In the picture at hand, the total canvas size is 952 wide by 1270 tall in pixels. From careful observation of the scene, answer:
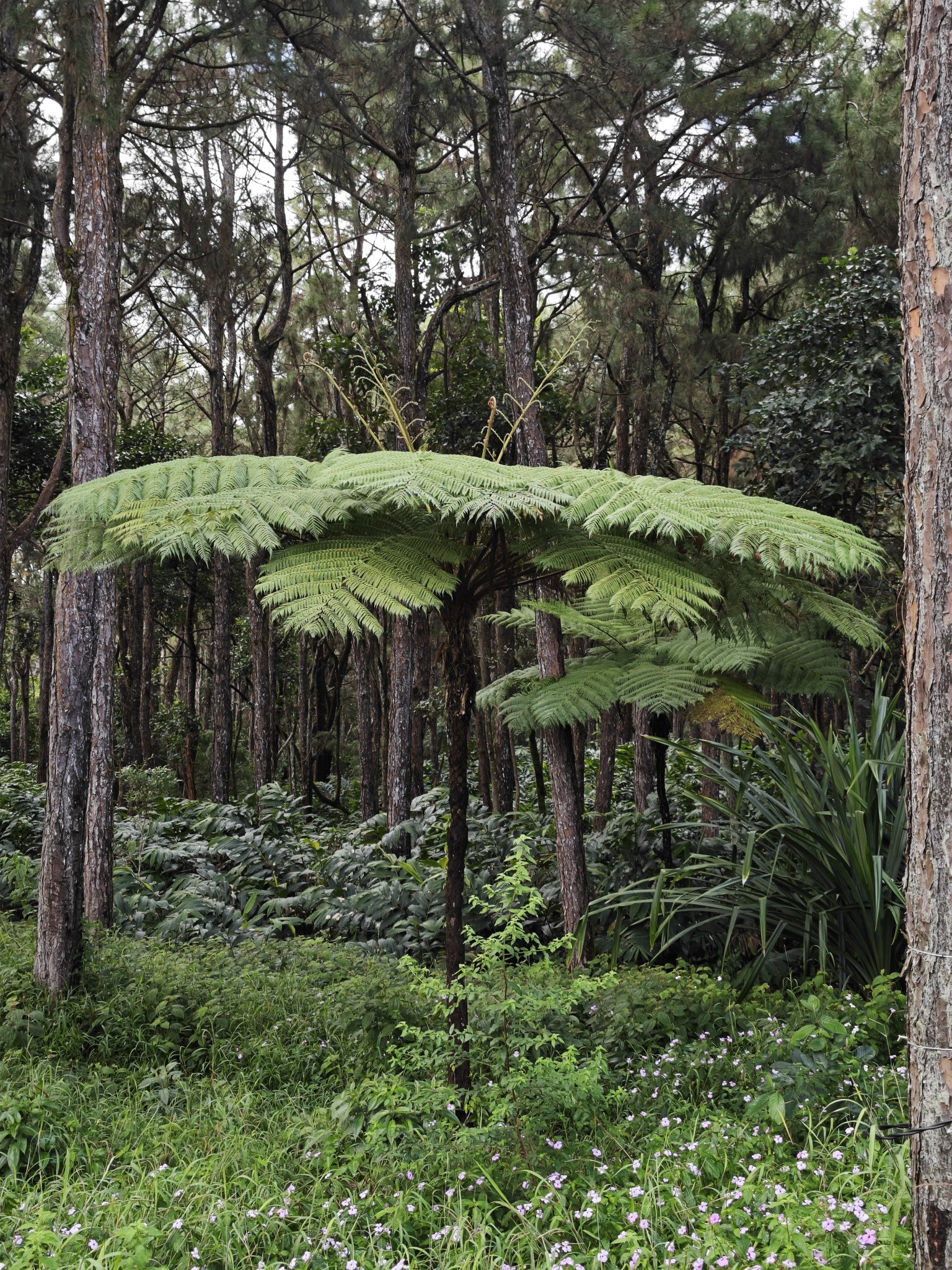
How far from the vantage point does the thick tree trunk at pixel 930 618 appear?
6.83ft

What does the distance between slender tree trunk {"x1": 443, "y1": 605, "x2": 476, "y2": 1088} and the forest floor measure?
0.19 meters

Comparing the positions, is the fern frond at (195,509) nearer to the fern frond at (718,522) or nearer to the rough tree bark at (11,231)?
the fern frond at (718,522)

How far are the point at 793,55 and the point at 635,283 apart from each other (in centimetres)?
263

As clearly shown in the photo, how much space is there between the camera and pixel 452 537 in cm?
326

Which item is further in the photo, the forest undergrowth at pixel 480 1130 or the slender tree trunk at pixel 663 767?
the slender tree trunk at pixel 663 767

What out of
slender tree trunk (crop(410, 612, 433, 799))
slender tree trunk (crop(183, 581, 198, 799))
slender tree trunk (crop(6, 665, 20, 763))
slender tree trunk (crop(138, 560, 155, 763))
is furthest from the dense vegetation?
slender tree trunk (crop(6, 665, 20, 763))

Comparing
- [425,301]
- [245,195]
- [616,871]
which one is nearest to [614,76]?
[425,301]

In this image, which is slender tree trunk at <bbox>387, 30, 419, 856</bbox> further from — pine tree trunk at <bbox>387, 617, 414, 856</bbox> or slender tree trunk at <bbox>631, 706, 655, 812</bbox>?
slender tree trunk at <bbox>631, 706, 655, 812</bbox>

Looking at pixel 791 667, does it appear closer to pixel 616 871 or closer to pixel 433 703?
pixel 616 871

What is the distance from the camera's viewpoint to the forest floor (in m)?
2.58

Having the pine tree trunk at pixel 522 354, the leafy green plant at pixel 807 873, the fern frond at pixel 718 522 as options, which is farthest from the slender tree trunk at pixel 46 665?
the fern frond at pixel 718 522

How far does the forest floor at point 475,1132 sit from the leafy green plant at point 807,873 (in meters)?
0.35

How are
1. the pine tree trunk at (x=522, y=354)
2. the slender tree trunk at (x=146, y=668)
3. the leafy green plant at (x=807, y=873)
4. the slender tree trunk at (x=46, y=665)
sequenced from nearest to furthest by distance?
the leafy green plant at (x=807, y=873) → the pine tree trunk at (x=522, y=354) → the slender tree trunk at (x=46, y=665) → the slender tree trunk at (x=146, y=668)


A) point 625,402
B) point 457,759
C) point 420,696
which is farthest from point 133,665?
point 457,759
